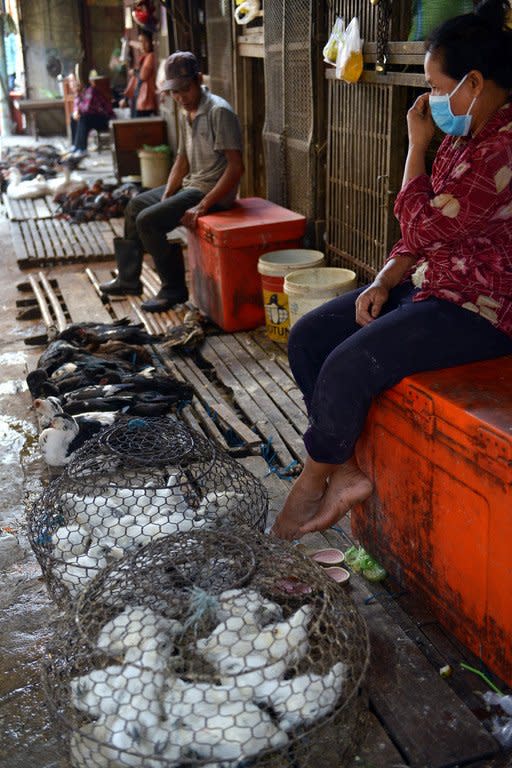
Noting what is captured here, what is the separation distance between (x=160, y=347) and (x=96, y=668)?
11.8ft

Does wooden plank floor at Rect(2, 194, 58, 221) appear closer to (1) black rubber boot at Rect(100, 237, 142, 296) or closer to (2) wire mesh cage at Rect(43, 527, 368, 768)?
(1) black rubber boot at Rect(100, 237, 142, 296)

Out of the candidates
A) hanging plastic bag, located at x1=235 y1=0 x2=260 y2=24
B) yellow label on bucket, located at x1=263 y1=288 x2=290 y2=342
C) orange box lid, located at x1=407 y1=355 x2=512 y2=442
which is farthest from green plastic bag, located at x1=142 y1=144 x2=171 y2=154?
orange box lid, located at x1=407 y1=355 x2=512 y2=442

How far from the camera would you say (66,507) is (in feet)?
10.5

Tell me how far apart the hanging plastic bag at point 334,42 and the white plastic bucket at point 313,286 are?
1370 millimetres

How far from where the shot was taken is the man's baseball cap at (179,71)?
6.02m

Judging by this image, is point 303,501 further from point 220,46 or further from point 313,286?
point 220,46

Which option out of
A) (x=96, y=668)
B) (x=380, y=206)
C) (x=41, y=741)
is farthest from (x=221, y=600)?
(x=380, y=206)

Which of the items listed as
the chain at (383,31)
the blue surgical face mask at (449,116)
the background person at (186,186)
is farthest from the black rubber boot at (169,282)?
the blue surgical face mask at (449,116)

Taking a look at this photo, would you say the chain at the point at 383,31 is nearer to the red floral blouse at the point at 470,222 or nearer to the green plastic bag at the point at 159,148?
the red floral blouse at the point at 470,222

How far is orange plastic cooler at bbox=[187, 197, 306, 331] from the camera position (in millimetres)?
5793

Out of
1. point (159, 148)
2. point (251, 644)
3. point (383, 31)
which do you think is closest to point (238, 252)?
point (383, 31)

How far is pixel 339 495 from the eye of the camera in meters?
3.17

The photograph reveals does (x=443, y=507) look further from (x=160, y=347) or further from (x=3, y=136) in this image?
(x=3, y=136)

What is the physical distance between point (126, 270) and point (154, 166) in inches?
169
